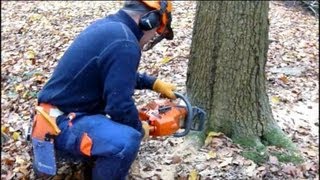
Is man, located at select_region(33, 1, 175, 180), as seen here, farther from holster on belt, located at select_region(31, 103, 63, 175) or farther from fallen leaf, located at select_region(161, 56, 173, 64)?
fallen leaf, located at select_region(161, 56, 173, 64)

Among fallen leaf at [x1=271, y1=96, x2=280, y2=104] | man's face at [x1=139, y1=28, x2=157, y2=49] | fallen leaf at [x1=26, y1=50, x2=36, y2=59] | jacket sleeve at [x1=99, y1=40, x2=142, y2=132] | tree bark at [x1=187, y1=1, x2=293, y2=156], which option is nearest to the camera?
jacket sleeve at [x1=99, y1=40, x2=142, y2=132]

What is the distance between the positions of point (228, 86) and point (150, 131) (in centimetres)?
73

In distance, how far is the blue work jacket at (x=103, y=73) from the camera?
118 inches

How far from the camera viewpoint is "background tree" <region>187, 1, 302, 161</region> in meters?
3.55

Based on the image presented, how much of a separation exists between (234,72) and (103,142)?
3.85ft

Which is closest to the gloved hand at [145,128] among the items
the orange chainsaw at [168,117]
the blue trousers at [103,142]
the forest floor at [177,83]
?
the orange chainsaw at [168,117]

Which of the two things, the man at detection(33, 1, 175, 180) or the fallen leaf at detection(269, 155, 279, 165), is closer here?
the man at detection(33, 1, 175, 180)

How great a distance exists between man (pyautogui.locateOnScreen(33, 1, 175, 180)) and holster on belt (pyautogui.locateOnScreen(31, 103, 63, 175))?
8 cm

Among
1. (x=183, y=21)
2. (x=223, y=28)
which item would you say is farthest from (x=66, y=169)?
(x=183, y=21)

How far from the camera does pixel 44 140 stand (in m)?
3.17

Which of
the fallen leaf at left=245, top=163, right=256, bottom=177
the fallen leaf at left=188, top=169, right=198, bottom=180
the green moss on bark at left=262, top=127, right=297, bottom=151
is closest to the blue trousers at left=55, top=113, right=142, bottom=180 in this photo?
the fallen leaf at left=188, top=169, right=198, bottom=180

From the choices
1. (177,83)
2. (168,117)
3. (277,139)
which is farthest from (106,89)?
(177,83)

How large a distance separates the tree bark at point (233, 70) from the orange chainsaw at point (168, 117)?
0.26 metres

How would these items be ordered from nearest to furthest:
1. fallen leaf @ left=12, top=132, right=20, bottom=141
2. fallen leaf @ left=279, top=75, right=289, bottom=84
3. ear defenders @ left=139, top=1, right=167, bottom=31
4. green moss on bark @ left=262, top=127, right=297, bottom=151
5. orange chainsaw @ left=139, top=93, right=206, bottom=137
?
ear defenders @ left=139, top=1, right=167, bottom=31 → orange chainsaw @ left=139, top=93, right=206, bottom=137 → green moss on bark @ left=262, top=127, right=297, bottom=151 → fallen leaf @ left=12, top=132, right=20, bottom=141 → fallen leaf @ left=279, top=75, right=289, bottom=84
